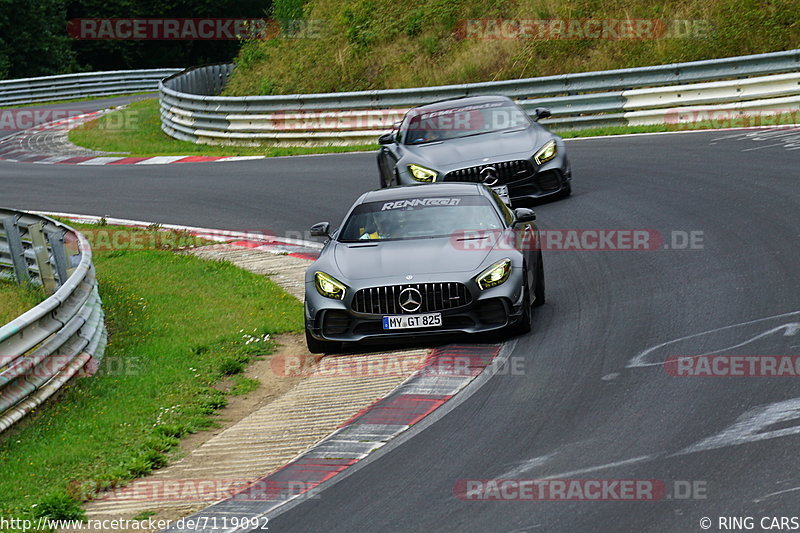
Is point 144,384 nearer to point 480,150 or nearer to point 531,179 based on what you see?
point 480,150

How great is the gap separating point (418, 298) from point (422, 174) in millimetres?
6132

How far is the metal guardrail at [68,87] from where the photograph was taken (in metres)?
45.8

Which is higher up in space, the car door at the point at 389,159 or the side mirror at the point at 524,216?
the side mirror at the point at 524,216

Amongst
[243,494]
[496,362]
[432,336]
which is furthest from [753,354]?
[243,494]

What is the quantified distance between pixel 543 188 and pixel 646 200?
1425 mm

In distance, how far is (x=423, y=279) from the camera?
33.9 ft

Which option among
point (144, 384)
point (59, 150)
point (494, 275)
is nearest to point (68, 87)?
point (59, 150)

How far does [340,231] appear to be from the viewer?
461 inches

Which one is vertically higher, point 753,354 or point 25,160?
point 753,354

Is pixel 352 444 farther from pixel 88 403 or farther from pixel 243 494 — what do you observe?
pixel 88 403

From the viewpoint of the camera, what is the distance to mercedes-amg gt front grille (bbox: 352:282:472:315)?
33.8ft

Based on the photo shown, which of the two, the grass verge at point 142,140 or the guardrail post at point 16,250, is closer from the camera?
the guardrail post at point 16,250

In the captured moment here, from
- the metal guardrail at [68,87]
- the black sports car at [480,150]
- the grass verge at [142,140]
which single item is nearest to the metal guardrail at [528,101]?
the grass verge at [142,140]

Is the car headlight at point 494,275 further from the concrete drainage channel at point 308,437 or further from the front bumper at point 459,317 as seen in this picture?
the concrete drainage channel at point 308,437
